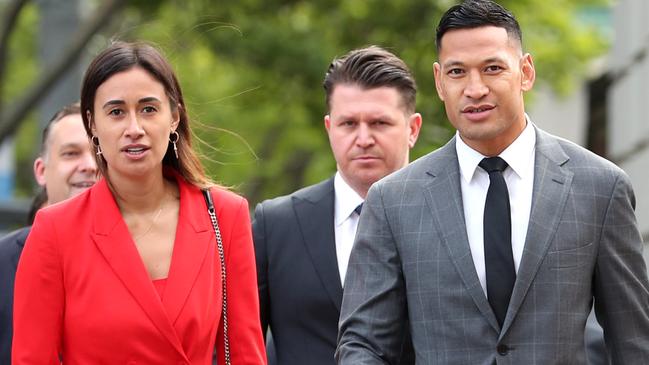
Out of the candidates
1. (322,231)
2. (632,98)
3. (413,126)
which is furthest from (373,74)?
(632,98)

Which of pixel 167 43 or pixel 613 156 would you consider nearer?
pixel 167 43

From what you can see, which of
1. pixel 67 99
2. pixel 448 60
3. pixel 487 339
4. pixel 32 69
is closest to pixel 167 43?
pixel 448 60

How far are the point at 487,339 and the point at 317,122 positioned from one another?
41.1 feet

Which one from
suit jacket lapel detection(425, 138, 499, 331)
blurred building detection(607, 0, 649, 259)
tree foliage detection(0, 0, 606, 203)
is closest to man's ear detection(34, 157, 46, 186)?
suit jacket lapel detection(425, 138, 499, 331)

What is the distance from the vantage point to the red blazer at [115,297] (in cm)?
508

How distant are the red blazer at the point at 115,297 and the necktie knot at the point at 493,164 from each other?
0.96 metres

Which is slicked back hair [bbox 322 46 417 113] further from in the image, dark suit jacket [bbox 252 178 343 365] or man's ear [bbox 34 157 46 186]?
man's ear [bbox 34 157 46 186]

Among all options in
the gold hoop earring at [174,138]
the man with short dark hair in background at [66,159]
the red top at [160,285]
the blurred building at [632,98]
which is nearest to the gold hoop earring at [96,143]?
the gold hoop earring at [174,138]

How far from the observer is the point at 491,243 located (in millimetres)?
4875

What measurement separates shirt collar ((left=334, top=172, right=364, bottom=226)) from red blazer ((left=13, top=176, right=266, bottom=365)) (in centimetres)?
138

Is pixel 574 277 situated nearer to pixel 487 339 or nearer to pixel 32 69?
pixel 487 339

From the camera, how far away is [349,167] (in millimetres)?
6676

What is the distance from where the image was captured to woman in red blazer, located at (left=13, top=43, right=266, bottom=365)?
201 inches

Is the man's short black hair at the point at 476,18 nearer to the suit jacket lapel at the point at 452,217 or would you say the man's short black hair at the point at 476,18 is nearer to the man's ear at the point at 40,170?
the suit jacket lapel at the point at 452,217
